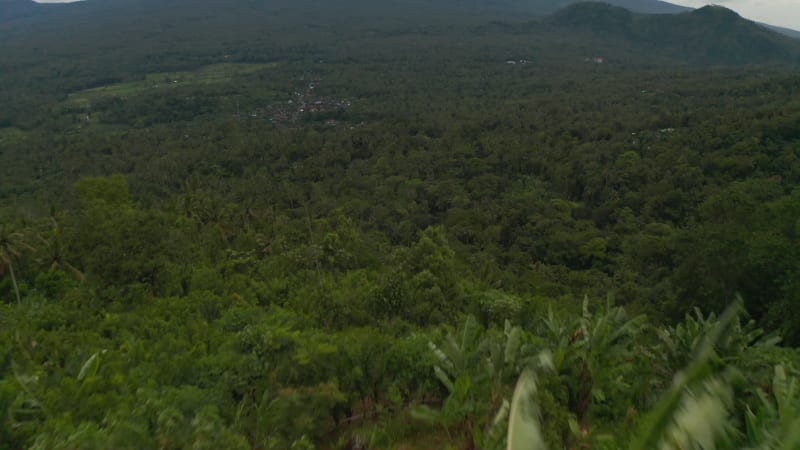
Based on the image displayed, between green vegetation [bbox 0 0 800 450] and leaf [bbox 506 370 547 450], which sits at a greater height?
leaf [bbox 506 370 547 450]

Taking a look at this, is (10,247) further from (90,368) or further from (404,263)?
(404,263)

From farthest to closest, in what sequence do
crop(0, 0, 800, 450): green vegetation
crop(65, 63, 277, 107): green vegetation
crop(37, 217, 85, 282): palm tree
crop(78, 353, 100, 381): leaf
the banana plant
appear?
crop(65, 63, 277, 107): green vegetation
crop(37, 217, 85, 282): palm tree
crop(78, 353, 100, 381): leaf
crop(0, 0, 800, 450): green vegetation
the banana plant

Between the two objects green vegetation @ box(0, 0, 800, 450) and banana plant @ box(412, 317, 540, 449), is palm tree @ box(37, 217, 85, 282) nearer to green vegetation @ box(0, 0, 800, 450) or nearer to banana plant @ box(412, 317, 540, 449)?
green vegetation @ box(0, 0, 800, 450)

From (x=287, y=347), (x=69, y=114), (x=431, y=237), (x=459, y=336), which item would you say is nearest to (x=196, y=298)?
(x=287, y=347)

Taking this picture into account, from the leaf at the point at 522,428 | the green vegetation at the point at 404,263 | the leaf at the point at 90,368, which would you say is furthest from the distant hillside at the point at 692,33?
the leaf at the point at 522,428

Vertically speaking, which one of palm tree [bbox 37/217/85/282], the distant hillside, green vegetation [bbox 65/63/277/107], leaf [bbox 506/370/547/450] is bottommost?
green vegetation [bbox 65/63/277/107]

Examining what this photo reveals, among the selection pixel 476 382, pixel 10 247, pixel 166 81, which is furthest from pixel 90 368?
pixel 166 81

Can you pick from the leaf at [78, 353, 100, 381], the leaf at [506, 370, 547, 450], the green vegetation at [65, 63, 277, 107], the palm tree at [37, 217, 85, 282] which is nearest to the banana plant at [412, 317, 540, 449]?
the leaf at [506, 370, 547, 450]

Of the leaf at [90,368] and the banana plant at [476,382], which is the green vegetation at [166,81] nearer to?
the leaf at [90,368]
